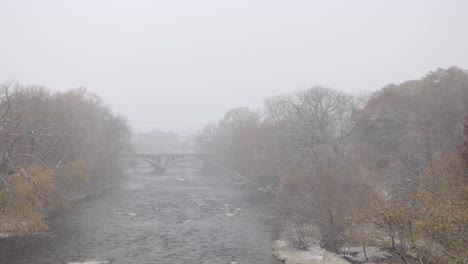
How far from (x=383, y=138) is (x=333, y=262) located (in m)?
25.5

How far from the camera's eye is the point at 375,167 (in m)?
44.6

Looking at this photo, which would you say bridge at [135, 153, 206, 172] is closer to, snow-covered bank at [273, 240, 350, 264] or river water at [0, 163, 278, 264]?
river water at [0, 163, 278, 264]

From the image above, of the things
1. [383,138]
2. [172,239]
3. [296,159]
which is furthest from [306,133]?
[172,239]

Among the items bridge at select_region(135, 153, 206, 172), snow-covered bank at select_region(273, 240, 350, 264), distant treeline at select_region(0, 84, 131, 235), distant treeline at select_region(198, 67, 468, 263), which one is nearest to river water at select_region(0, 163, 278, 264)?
snow-covered bank at select_region(273, 240, 350, 264)

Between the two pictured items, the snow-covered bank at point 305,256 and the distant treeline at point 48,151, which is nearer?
the snow-covered bank at point 305,256

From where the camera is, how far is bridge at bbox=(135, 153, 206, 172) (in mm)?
112488

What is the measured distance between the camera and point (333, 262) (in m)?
Answer: 23.4

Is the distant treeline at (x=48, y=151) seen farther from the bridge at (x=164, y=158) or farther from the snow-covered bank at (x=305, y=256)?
the bridge at (x=164, y=158)

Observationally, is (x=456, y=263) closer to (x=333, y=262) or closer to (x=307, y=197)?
(x=333, y=262)

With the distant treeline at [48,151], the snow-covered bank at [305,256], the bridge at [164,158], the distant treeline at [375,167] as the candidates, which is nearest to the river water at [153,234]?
the snow-covered bank at [305,256]

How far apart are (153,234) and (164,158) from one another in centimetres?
9485

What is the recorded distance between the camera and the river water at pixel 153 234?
25.6 meters

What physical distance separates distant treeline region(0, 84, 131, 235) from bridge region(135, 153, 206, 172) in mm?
37876

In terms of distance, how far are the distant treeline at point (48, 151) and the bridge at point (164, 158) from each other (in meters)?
37.9
